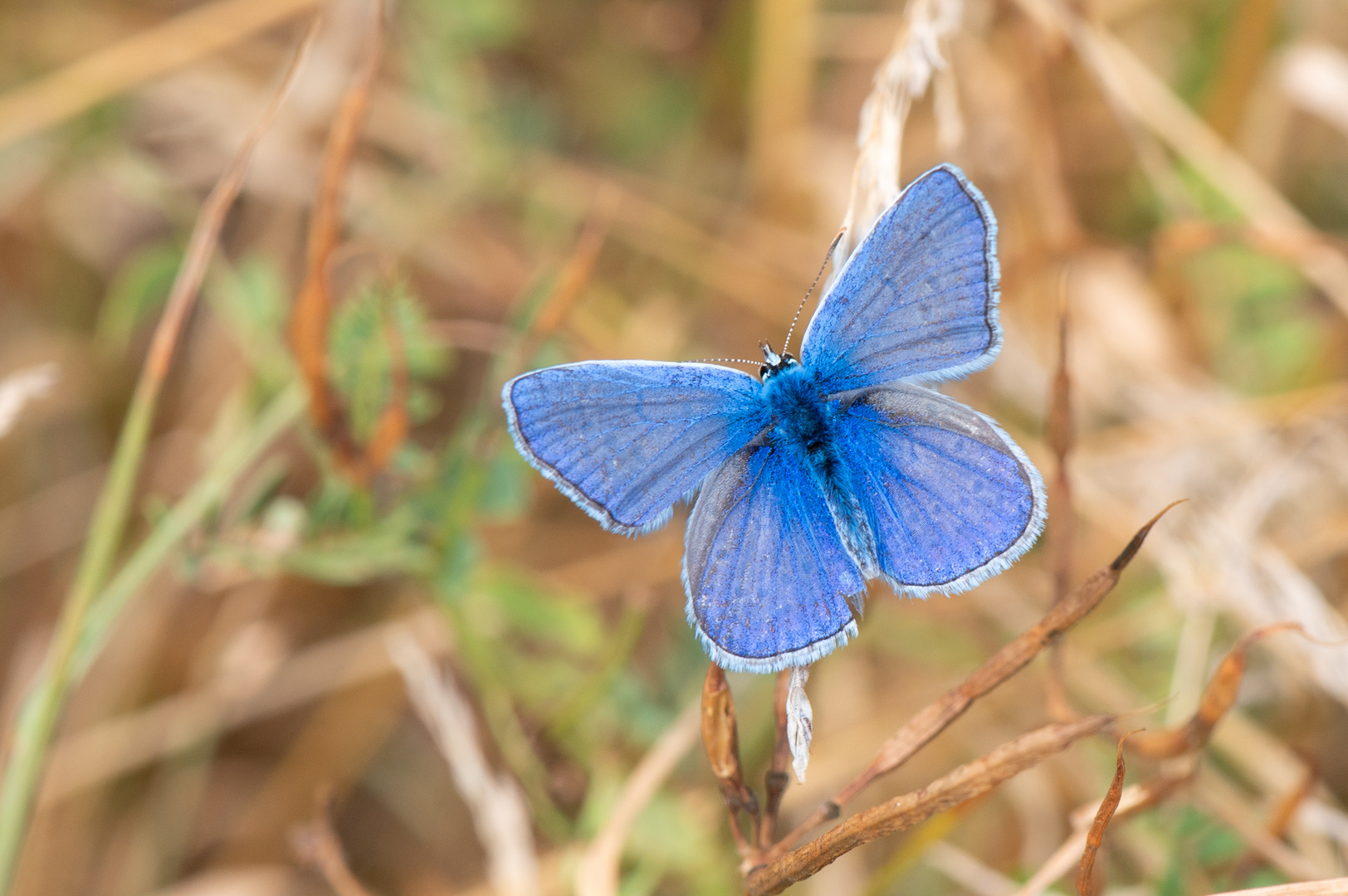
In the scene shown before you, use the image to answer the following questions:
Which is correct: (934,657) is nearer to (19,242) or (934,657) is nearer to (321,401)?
(321,401)

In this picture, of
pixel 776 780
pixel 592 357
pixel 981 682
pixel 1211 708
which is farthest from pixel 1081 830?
pixel 592 357

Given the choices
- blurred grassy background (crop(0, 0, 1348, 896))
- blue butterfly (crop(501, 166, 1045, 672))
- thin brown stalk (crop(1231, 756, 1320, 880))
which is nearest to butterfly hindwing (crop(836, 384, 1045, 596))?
blue butterfly (crop(501, 166, 1045, 672))

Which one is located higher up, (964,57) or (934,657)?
(964,57)

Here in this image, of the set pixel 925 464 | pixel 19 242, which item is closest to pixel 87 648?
pixel 925 464

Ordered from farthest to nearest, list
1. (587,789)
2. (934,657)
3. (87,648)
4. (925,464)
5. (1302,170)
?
(1302,170), (934,657), (587,789), (87,648), (925,464)

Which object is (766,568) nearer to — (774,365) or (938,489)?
(938,489)
